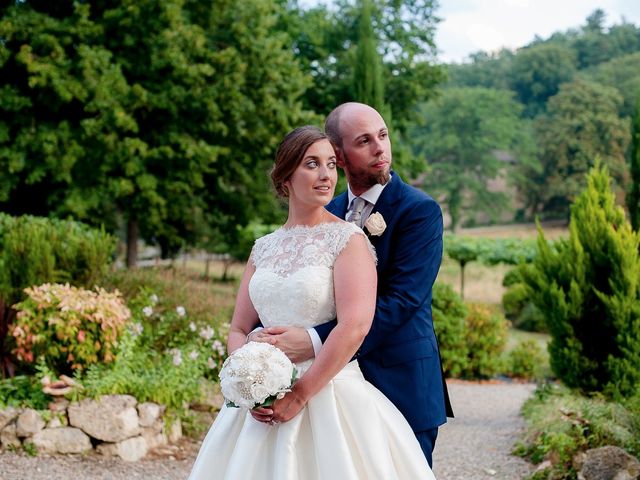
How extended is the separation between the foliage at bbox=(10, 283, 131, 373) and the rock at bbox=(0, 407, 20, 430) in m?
0.50

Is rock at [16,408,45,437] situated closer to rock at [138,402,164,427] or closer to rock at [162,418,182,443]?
rock at [138,402,164,427]

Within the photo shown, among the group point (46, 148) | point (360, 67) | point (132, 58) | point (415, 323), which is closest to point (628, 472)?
point (415, 323)

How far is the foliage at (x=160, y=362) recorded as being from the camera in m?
6.48

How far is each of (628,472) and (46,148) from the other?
39.7ft

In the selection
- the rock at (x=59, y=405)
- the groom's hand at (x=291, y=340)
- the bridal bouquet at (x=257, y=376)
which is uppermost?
the groom's hand at (x=291, y=340)

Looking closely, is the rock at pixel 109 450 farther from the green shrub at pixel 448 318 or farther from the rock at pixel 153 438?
the green shrub at pixel 448 318

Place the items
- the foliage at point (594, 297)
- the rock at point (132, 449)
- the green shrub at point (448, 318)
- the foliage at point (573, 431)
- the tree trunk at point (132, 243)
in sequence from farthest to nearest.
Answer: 1. the tree trunk at point (132, 243)
2. the green shrub at point (448, 318)
3. the foliage at point (594, 297)
4. the rock at point (132, 449)
5. the foliage at point (573, 431)

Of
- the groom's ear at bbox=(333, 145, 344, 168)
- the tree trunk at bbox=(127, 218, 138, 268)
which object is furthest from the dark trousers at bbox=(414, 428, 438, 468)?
the tree trunk at bbox=(127, 218, 138, 268)

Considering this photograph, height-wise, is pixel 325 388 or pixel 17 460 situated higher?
pixel 325 388

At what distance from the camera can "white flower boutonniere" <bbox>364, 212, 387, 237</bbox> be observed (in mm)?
2906

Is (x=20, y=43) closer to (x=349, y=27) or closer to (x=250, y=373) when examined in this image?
(x=349, y=27)

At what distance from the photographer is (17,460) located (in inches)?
234

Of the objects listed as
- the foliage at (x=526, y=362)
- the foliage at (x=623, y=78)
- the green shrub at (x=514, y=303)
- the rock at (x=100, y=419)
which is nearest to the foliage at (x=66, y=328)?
the rock at (x=100, y=419)

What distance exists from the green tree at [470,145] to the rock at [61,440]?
142ft
